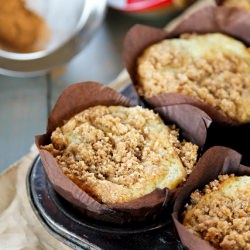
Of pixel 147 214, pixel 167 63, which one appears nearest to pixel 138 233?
pixel 147 214

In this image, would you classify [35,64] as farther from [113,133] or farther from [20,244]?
[20,244]

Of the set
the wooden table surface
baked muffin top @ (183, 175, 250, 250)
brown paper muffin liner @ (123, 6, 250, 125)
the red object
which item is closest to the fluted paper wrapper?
brown paper muffin liner @ (123, 6, 250, 125)

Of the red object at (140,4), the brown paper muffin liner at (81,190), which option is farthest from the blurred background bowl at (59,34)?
the brown paper muffin liner at (81,190)

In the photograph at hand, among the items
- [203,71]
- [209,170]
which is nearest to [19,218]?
[209,170]

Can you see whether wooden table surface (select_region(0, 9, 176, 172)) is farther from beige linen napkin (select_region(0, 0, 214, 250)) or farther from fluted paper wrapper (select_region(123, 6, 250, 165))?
fluted paper wrapper (select_region(123, 6, 250, 165))

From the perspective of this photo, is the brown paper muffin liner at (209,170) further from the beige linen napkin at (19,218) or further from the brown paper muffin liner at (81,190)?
the beige linen napkin at (19,218)

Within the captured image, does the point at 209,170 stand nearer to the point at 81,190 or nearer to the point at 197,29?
the point at 81,190
